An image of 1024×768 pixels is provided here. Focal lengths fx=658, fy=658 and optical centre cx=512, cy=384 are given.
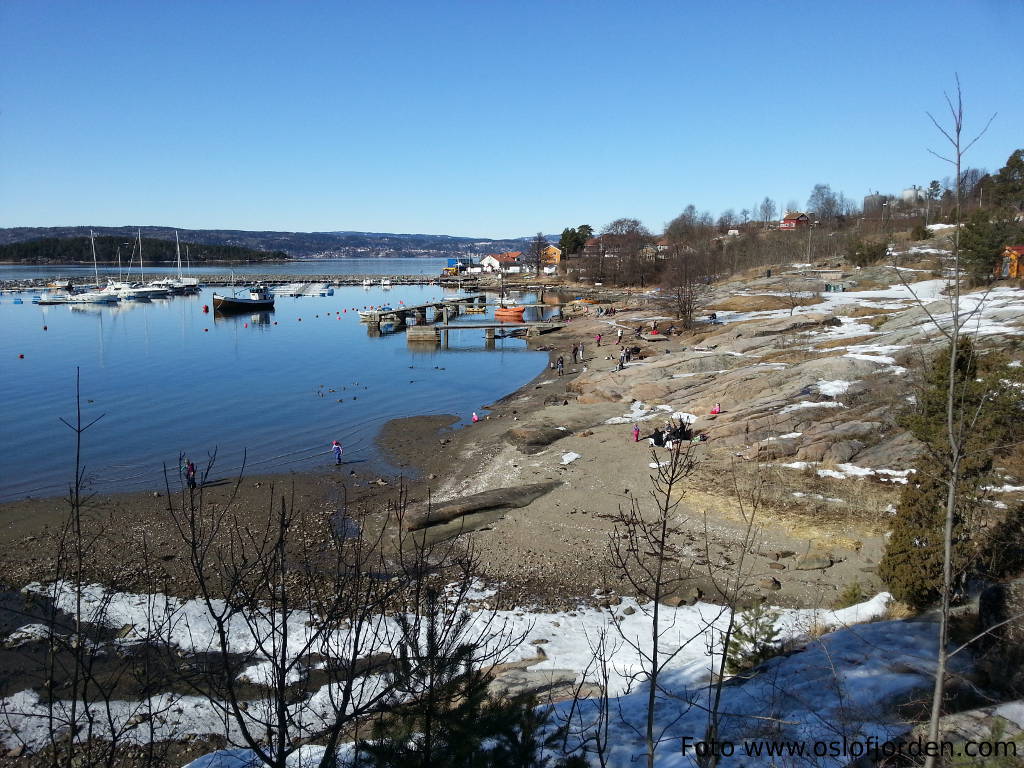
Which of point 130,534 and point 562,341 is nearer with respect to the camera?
point 130,534

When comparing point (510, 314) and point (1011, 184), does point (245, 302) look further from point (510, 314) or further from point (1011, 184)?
point (1011, 184)

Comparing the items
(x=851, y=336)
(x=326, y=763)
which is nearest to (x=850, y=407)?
(x=851, y=336)

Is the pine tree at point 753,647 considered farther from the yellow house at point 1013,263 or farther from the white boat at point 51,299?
the white boat at point 51,299

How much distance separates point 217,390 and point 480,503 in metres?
28.5

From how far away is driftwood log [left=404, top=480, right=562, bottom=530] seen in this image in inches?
736

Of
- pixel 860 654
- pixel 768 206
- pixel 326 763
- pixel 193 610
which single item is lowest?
pixel 193 610

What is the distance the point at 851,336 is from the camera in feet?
116

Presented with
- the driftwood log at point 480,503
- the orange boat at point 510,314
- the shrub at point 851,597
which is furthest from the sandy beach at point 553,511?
the orange boat at point 510,314

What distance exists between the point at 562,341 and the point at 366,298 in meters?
66.6

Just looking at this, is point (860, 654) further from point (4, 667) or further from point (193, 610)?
point (4, 667)

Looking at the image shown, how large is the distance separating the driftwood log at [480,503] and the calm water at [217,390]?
25.0 feet

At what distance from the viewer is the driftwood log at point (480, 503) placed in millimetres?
18688

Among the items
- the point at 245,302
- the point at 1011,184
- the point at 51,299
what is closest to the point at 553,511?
the point at 1011,184

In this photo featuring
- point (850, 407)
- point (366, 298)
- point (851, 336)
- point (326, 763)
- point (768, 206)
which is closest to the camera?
point (326, 763)
